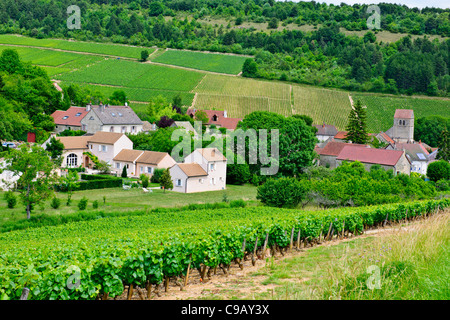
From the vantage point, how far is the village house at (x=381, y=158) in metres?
68.4

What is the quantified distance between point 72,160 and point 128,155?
6.94m

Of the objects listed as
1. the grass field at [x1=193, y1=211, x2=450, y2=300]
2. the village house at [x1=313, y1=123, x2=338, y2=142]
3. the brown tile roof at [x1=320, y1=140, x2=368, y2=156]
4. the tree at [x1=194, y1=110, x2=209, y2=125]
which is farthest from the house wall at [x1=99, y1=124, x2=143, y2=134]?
the grass field at [x1=193, y1=211, x2=450, y2=300]

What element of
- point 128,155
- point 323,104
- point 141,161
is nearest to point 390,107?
point 323,104

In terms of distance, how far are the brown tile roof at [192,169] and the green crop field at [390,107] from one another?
60.4 metres

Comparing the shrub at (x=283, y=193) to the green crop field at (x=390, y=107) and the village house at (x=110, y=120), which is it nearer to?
the village house at (x=110, y=120)

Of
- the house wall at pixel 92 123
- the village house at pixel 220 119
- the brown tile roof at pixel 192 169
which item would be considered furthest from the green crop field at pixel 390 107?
the brown tile roof at pixel 192 169

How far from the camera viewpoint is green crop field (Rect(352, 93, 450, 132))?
10631 centimetres

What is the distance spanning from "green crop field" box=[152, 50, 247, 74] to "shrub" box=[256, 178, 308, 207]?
88341mm

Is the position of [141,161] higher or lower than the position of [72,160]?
higher

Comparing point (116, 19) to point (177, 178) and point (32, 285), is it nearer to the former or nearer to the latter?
point (177, 178)

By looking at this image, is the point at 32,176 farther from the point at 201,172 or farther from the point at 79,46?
the point at 79,46

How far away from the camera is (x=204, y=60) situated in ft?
451

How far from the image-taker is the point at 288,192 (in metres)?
43.1

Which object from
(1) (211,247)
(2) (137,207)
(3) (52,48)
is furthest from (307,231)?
(3) (52,48)
